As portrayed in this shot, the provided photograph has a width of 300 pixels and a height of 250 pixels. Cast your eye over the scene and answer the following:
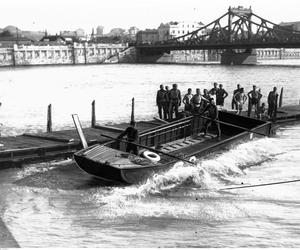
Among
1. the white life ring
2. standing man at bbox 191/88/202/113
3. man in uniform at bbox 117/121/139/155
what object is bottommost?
the white life ring

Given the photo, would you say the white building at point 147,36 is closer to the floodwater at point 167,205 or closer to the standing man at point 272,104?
the standing man at point 272,104

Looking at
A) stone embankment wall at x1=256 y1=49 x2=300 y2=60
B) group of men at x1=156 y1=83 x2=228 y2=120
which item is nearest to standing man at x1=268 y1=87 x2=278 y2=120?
group of men at x1=156 y1=83 x2=228 y2=120

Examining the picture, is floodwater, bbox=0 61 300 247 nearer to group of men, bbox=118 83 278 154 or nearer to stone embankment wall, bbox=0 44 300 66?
group of men, bbox=118 83 278 154

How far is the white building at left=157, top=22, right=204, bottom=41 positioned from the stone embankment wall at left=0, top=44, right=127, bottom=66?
2474 inches

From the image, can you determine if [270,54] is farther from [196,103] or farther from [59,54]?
[196,103]

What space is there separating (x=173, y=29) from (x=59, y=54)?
82.3 m

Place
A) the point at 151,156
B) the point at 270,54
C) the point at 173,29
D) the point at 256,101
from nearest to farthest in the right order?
the point at 151,156, the point at 256,101, the point at 173,29, the point at 270,54

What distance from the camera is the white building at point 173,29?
619 feet

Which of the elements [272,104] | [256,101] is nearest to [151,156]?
[256,101]

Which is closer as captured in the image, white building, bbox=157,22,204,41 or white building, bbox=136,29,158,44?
white building, bbox=157,22,204,41

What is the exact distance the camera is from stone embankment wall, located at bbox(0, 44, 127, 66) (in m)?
107

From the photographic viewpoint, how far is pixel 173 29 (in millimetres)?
189375

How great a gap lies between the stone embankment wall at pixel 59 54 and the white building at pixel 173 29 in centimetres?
6285

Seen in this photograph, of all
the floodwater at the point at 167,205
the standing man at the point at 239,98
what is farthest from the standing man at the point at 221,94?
the floodwater at the point at 167,205
